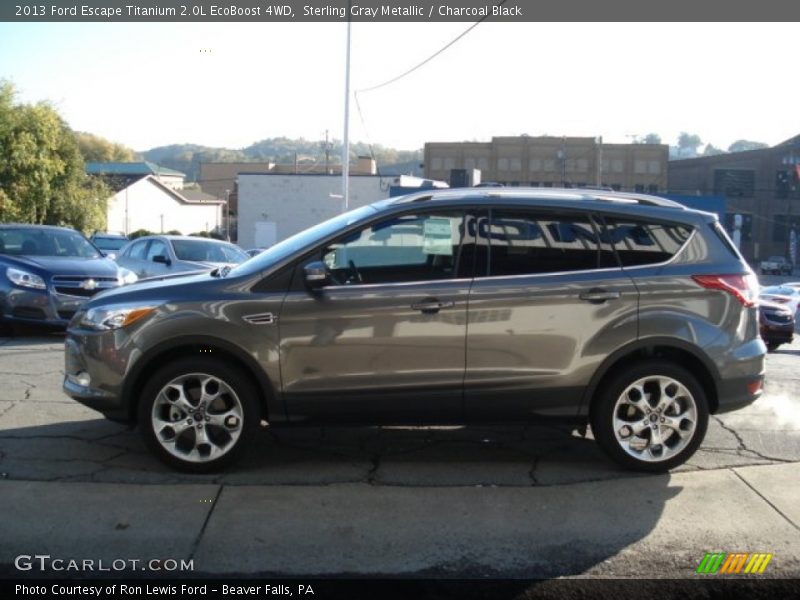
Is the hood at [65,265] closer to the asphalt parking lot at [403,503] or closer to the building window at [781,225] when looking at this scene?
the asphalt parking lot at [403,503]

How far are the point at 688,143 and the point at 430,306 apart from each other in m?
172

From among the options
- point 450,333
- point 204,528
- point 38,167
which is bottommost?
point 204,528

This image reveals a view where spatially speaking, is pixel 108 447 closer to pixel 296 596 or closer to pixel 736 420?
pixel 296 596

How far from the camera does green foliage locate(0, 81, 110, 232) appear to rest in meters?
29.7

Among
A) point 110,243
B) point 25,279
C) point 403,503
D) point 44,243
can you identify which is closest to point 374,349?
point 403,503

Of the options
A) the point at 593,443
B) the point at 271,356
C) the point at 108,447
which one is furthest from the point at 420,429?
the point at 108,447

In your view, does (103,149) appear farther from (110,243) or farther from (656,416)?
(656,416)

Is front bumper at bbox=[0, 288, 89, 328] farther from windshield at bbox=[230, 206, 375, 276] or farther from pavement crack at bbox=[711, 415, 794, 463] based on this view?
pavement crack at bbox=[711, 415, 794, 463]

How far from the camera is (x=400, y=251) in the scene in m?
5.45

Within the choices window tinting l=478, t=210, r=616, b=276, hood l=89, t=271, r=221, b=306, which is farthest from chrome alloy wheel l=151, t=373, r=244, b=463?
window tinting l=478, t=210, r=616, b=276

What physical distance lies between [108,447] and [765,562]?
14.2 ft

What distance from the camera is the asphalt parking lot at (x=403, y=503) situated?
421 centimetres

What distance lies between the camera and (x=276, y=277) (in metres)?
5.29

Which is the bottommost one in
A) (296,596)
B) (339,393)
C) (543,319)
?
(296,596)
